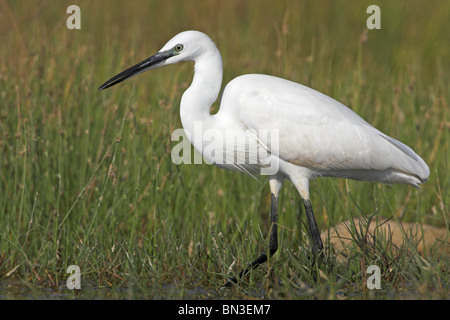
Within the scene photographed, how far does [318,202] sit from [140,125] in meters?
1.60

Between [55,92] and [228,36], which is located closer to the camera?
[55,92]

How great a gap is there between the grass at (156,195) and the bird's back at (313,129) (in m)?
0.25

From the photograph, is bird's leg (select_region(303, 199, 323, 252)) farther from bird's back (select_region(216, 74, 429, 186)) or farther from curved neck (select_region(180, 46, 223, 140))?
curved neck (select_region(180, 46, 223, 140))

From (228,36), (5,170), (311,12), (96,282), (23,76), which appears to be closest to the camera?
(96,282)

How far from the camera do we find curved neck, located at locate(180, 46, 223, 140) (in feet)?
14.0

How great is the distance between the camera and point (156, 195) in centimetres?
420

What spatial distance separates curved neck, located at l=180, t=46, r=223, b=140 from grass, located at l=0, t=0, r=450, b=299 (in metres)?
0.38

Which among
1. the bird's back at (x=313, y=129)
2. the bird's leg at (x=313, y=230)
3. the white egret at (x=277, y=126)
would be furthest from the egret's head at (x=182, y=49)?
the bird's leg at (x=313, y=230)

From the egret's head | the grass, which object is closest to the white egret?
the egret's head

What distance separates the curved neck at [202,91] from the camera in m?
4.26

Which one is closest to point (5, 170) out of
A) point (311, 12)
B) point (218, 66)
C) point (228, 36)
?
point (218, 66)

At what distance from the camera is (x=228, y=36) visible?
8156 millimetres

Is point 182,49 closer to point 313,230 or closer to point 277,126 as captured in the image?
point 277,126
